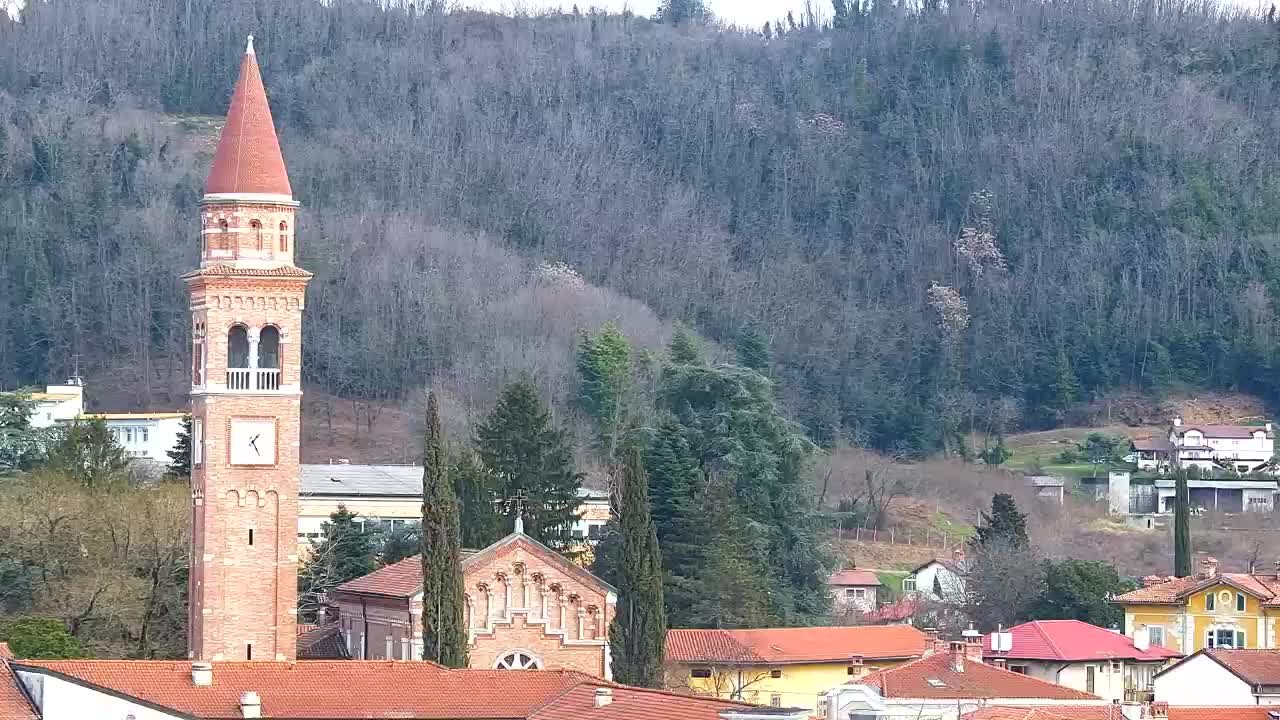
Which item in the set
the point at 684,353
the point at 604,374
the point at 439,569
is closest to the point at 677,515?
the point at 684,353

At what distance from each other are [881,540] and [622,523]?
41.9 metres

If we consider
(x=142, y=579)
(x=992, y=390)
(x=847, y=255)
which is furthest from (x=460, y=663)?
(x=847, y=255)

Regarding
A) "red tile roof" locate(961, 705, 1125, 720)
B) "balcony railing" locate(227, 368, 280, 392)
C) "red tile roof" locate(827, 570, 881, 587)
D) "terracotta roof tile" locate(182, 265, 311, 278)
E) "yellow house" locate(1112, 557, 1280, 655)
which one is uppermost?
"terracotta roof tile" locate(182, 265, 311, 278)

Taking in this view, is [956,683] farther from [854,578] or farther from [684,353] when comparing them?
[854,578]

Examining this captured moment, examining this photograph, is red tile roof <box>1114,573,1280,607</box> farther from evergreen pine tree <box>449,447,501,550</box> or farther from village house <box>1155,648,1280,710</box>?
evergreen pine tree <box>449,447,501,550</box>

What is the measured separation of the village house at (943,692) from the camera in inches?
1935

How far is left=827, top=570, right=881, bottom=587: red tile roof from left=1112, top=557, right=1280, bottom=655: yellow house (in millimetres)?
14787

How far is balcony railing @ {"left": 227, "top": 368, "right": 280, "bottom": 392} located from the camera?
182 ft

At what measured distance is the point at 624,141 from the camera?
151m

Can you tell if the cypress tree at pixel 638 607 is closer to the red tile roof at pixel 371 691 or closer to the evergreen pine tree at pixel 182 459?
the red tile roof at pixel 371 691

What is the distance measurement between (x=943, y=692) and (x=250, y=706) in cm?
1426

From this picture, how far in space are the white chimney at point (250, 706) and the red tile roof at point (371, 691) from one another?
204 millimetres

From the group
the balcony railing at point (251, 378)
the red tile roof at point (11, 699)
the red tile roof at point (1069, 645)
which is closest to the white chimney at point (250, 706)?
A: the red tile roof at point (11, 699)

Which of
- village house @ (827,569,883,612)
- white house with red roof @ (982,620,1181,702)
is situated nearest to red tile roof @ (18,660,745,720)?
white house with red roof @ (982,620,1181,702)
